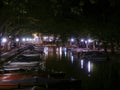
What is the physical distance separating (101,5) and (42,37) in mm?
128923

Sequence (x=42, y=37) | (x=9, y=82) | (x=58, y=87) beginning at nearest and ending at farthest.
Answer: (x=58, y=87)
(x=9, y=82)
(x=42, y=37)

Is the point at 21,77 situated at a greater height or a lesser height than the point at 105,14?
lesser

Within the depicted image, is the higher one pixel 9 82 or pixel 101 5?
pixel 101 5

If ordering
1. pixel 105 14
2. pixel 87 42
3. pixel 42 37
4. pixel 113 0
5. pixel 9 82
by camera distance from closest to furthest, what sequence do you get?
1. pixel 113 0
2. pixel 9 82
3. pixel 105 14
4. pixel 87 42
5. pixel 42 37

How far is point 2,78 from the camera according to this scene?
18797 millimetres

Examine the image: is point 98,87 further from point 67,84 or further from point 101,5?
point 67,84

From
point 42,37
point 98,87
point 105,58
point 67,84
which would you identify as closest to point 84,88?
point 98,87

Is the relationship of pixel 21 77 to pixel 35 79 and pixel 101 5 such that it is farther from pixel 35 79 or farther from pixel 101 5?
pixel 101 5

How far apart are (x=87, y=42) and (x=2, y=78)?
231 feet

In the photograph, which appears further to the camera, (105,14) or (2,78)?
(105,14)

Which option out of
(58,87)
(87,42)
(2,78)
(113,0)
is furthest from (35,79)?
(87,42)

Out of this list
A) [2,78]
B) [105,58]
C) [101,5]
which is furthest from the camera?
[105,58]

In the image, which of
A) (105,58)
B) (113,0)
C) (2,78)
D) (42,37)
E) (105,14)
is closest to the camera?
(113,0)

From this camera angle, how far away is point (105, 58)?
154 ft
